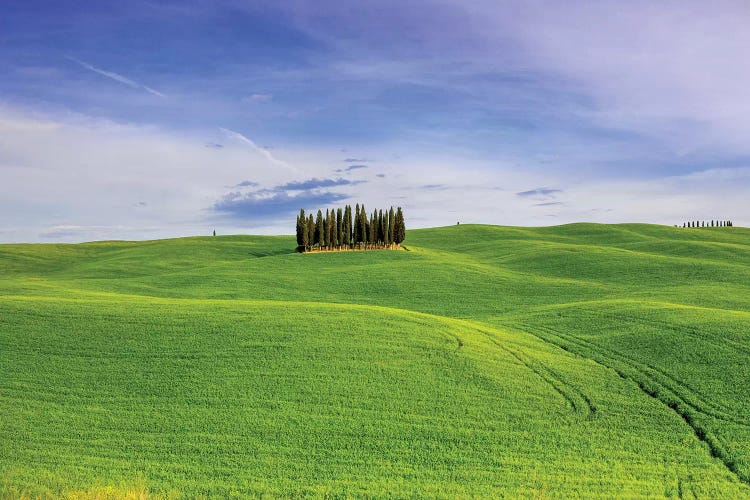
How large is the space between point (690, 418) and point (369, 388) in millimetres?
10725

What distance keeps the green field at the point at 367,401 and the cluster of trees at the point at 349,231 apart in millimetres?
44120

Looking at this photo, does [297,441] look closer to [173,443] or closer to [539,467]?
[173,443]

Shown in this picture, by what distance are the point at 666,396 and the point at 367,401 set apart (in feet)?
36.1

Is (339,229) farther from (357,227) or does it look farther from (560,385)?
(560,385)

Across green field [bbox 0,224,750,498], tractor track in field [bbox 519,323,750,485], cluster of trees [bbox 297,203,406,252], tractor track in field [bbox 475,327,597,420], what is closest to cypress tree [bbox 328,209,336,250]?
cluster of trees [bbox 297,203,406,252]

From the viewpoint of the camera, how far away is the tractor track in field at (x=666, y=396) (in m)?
17.1

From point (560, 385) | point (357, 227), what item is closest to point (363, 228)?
point (357, 227)

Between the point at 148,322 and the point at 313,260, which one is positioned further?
the point at 313,260

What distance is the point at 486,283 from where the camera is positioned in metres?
52.2

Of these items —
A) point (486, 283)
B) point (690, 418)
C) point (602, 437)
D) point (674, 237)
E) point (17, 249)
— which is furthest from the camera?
point (674, 237)

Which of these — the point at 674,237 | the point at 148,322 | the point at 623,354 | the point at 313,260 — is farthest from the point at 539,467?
the point at 674,237

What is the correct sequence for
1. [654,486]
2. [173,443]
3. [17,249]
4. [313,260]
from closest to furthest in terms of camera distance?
[654,486], [173,443], [313,260], [17,249]

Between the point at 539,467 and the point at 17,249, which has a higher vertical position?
the point at 17,249

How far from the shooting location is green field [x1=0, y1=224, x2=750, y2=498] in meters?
15.1
